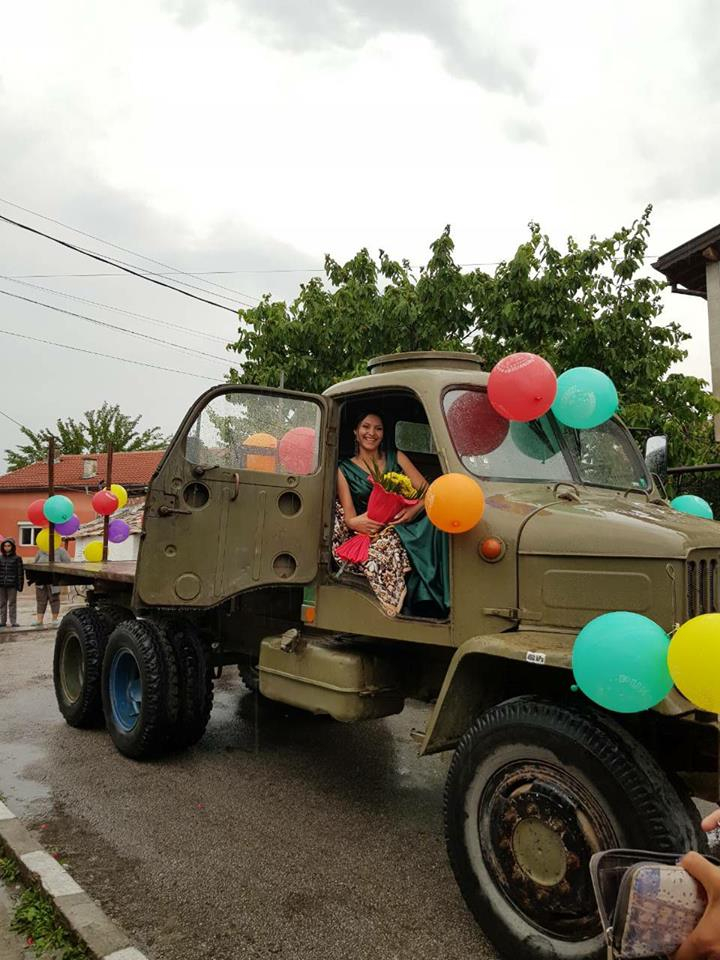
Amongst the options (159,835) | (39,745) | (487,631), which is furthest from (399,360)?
(39,745)

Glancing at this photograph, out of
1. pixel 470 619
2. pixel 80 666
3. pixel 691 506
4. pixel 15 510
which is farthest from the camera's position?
pixel 15 510

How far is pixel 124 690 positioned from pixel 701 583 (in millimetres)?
4297

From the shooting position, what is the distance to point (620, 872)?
92.4 inches

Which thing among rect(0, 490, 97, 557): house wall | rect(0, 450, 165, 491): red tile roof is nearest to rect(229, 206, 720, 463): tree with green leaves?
rect(0, 450, 165, 491): red tile roof

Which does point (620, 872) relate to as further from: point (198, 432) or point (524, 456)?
point (198, 432)

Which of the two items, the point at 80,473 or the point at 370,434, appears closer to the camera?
the point at 370,434

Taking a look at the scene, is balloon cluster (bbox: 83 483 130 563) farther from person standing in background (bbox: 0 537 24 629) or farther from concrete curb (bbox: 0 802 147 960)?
person standing in background (bbox: 0 537 24 629)

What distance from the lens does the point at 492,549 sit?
372 centimetres

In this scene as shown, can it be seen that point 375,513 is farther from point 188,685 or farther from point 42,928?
point 42,928

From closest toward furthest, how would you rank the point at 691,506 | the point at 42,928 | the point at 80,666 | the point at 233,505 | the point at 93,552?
the point at 42,928 < the point at 691,506 < the point at 233,505 < the point at 80,666 < the point at 93,552

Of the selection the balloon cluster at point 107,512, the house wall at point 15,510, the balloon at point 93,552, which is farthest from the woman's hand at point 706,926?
the house wall at point 15,510

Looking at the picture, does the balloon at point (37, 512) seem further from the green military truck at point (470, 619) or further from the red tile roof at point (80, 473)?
the red tile roof at point (80, 473)

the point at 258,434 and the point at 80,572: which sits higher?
the point at 258,434

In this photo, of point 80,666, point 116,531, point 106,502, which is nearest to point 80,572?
point 80,666
